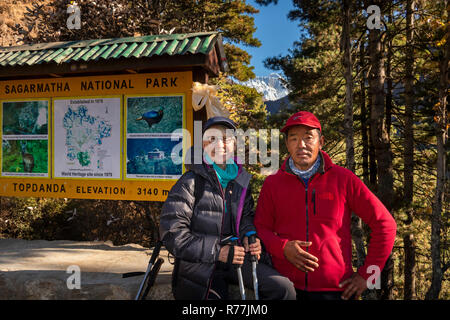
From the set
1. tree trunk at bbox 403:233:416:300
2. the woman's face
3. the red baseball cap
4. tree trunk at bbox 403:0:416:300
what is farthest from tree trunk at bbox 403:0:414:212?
the woman's face

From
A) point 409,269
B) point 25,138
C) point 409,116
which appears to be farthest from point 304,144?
point 409,269

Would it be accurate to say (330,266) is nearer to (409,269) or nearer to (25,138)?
(25,138)

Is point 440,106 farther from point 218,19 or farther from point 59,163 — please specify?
point 218,19

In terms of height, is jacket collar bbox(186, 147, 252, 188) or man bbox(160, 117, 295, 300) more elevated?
jacket collar bbox(186, 147, 252, 188)

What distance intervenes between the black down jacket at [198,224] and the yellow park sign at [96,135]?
89.5 inches

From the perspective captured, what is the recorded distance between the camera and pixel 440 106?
805 centimetres

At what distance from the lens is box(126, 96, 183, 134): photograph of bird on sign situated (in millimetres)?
5164

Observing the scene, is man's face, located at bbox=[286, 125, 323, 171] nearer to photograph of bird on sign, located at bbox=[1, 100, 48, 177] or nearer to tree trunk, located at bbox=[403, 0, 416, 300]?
photograph of bird on sign, located at bbox=[1, 100, 48, 177]

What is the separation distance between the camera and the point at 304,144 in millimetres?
2785

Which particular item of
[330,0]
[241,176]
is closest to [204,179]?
[241,176]

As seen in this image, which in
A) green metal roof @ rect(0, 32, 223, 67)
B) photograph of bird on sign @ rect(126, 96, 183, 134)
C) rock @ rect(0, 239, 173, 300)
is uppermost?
green metal roof @ rect(0, 32, 223, 67)

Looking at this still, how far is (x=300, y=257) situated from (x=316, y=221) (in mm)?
303

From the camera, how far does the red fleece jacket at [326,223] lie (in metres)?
2.61
